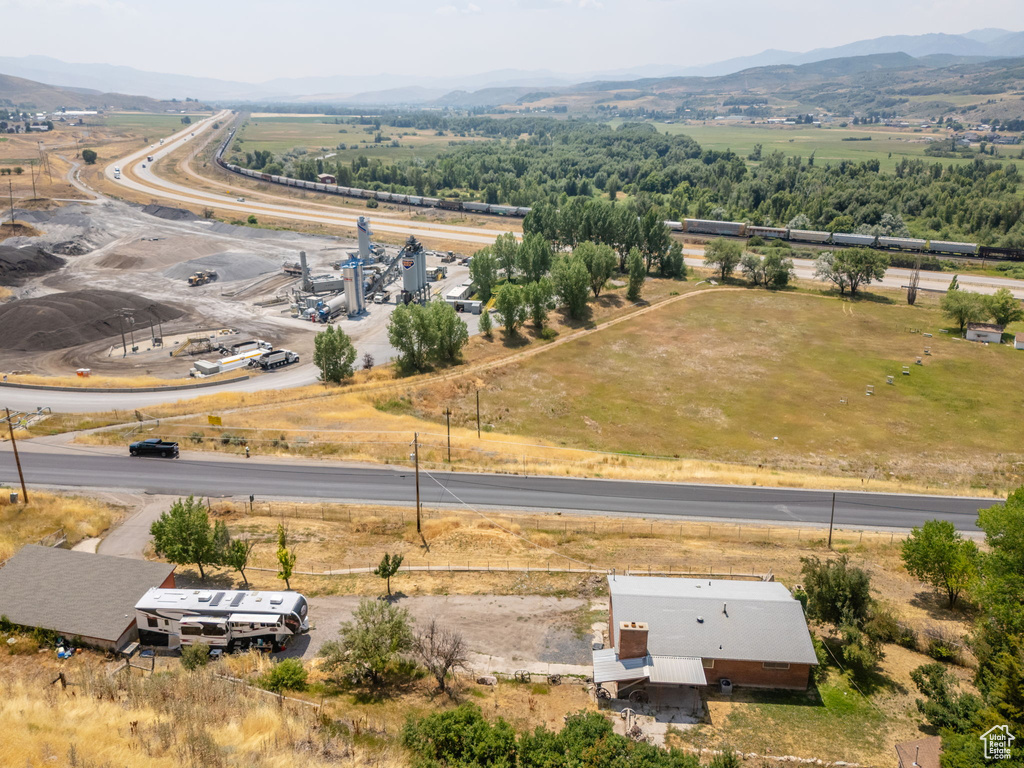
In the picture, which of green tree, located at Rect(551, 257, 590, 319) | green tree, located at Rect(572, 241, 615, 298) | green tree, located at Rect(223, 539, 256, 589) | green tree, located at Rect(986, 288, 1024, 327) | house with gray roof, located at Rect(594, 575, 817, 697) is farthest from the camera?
green tree, located at Rect(572, 241, 615, 298)

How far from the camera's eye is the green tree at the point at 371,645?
3117cm

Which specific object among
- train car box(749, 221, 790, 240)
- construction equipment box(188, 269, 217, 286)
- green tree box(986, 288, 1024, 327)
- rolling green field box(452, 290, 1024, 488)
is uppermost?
train car box(749, 221, 790, 240)

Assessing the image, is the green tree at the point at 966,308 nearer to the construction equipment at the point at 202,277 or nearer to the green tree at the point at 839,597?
the green tree at the point at 839,597

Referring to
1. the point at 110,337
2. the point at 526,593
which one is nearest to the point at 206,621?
the point at 526,593

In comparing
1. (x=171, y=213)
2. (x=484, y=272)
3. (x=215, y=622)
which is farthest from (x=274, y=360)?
(x=171, y=213)

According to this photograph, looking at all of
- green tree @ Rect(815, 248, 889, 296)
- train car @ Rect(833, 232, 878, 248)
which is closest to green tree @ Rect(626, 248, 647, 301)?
green tree @ Rect(815, 248, 889, 296)

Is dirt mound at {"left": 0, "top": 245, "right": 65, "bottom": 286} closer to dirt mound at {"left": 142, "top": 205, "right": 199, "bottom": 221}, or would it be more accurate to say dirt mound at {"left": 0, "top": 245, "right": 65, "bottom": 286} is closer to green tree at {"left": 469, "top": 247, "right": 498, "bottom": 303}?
dirt mound at {"left": 142, "top": 205, "right": 199, "bottom": 221}

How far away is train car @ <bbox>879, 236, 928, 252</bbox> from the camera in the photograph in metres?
140

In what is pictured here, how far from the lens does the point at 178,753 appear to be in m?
24.1

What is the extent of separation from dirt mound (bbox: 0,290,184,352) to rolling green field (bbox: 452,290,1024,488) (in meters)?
56.9

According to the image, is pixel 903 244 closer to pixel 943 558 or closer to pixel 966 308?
pixel 966 308

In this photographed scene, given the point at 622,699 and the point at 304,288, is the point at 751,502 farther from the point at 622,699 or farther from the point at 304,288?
the point at 304,288

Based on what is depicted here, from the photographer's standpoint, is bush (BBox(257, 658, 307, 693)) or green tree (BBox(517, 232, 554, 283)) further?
green tree (BBox(517, 232, 554, 283))

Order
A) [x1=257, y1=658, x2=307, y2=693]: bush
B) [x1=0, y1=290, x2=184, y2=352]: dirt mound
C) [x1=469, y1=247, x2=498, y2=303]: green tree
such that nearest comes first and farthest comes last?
[x1=257, y1=658, x2=307, y2=693]: bush → [x1=0, y1=290, x2=184, y2=352]: dirt mound → [x1=469, y1=247, x2=498, y2=303]: green tree
